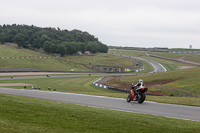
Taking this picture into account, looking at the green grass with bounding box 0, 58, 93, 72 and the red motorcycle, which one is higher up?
the red motorcycle

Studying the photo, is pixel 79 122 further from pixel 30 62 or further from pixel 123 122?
pixel 30 62

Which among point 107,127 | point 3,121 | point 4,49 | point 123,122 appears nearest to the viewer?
point 3,121

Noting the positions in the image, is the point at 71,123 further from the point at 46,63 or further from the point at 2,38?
the point at 2,38

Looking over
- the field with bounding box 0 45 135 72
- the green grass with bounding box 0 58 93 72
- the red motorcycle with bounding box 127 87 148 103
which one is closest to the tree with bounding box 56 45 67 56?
the field with bounding box 0 45 135 72

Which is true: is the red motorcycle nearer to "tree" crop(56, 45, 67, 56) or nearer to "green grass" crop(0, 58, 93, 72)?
"green grass" crop(0, 58, 93, 72)

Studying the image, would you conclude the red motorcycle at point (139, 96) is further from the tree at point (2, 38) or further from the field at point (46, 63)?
the tree at point (2, 38)

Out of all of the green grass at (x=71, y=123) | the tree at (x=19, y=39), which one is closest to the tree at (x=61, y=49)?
the tree at (x=19, y=39)

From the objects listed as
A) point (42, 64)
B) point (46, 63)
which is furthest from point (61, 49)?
point (42, 64)

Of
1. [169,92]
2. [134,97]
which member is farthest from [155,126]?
[169,92]

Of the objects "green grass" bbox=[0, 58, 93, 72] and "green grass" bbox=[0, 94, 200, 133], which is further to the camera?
"green grass" bbox=[0, 58, 93, 72]

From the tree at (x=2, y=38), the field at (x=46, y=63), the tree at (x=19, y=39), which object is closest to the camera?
the field at (x=46, y=63)

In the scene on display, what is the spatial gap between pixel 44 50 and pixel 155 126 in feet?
414

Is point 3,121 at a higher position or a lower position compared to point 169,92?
higher

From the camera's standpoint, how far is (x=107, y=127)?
10.1 meters
